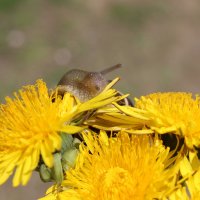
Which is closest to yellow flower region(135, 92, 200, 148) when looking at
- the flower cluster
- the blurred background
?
the flower cluster

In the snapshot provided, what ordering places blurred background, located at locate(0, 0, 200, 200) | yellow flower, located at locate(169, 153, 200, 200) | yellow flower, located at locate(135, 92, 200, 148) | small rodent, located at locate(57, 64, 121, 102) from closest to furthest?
1. yellow flower, located at locate(169, 153, 200, 200)
2. yellow flower, located at locate(135, 92, 200, 148)
3. small rodent, located at locate(57, 64, 121, 102)
4. blurred background, located at locate(0, 0, 200, 200)

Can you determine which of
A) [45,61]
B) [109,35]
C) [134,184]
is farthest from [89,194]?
[109,35]

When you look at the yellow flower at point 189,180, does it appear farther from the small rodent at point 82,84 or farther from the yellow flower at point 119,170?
the small rodent at point 82,84

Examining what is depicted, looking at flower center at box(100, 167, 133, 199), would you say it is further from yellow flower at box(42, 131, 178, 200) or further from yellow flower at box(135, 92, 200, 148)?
yellow flower at box(135, 92, 200, 148)

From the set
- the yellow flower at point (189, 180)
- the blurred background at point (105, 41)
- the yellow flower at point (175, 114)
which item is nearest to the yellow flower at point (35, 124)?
the yellow flower at point (175, 114)

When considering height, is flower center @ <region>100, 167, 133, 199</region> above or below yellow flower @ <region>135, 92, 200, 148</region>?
below

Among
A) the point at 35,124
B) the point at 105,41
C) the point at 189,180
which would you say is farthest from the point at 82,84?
the point at 105,41
